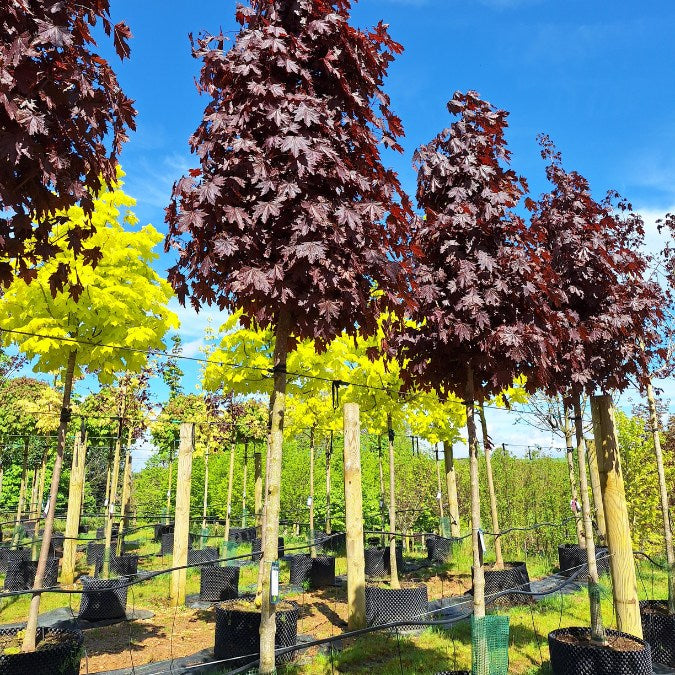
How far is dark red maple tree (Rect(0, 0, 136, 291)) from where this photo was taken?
8.57 ft

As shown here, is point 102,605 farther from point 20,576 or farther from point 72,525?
point 20,576

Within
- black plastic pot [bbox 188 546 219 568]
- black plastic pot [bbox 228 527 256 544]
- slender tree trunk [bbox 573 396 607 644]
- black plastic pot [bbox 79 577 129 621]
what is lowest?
black plastic pot [bbox 79 577 129 621]

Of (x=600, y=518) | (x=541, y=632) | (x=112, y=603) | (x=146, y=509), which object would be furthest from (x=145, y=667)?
(x=146, y=509)

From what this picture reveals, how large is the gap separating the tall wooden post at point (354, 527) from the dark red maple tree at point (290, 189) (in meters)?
3.80

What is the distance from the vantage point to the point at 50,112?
2865mm

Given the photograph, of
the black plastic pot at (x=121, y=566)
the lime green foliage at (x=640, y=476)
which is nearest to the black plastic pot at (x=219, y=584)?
the black plastic pot at (x=121, y=566)

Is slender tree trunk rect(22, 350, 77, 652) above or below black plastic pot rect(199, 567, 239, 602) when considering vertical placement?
above

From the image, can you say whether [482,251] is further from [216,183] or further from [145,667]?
[145,667]

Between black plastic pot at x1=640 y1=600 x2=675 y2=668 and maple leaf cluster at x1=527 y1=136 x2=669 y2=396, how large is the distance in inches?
104

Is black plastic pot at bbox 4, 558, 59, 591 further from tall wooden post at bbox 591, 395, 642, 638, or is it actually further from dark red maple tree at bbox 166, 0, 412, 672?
tall wooden post at bbox 591, 395, 642, 638

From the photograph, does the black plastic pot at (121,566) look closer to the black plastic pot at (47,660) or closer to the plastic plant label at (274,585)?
the black plastic pot at (47,660)

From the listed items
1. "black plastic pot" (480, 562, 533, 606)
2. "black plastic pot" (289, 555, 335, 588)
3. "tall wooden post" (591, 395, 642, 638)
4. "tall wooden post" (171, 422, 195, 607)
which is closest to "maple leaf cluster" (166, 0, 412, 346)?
"tall wooden post" (591, 395, 642, 638)

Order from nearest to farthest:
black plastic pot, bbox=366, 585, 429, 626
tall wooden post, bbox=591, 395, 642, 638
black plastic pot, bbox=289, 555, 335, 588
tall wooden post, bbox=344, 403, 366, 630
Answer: tall wooden post, bbox=591, 395, 642, 638 → tall wooden post, bbox=344, 403, 366, 630 → black plastic pot, bbox=366, 585, 429, 626 → black plastic pot, bbox=289, 555, 335, 588

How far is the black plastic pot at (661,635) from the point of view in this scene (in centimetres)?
619
